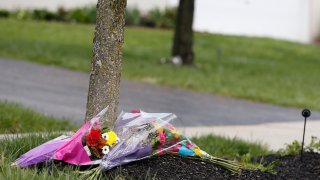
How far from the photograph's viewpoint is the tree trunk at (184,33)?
1725 cm

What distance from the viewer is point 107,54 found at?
228 inches

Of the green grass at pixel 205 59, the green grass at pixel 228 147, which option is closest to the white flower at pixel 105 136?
the green grass at pixel 228 147

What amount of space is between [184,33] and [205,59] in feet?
7.28

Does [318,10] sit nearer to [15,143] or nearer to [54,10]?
[54,10]

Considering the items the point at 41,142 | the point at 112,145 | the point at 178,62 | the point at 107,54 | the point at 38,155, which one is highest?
the point at 107,54

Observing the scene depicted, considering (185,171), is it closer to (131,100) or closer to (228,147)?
(228,147)

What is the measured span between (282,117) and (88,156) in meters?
7.46

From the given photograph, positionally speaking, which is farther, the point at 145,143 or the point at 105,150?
the point at 145,143

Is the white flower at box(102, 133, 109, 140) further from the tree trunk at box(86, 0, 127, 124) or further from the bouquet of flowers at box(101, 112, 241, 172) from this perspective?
the tree trunk at box(86, 0, 127, 124)

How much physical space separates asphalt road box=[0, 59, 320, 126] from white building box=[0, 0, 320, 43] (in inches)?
402

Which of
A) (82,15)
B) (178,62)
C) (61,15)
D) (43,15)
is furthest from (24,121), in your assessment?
(61,15)

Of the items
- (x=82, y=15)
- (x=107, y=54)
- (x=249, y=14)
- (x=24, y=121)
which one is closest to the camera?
(x=107, y=54)

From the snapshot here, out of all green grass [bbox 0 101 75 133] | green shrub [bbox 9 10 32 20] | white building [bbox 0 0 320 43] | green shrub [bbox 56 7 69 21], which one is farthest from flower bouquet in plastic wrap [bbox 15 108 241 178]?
white building [bbox 0 0 320 43]

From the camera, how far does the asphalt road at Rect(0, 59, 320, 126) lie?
431 inches
